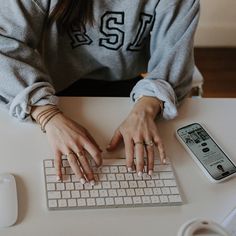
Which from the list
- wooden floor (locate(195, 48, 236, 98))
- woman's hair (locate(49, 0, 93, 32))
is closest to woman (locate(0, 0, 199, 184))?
woman's hair (locate(49, 0, 93, 32))

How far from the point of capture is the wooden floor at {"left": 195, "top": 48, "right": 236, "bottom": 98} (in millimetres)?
2074

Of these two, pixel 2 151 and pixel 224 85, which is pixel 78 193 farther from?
pixel 224 85

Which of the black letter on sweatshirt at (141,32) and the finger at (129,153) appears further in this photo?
the black letter on sweatshirt at (141,32)

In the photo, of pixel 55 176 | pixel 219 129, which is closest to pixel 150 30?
pixel 219 129

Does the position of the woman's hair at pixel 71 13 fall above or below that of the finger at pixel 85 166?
above

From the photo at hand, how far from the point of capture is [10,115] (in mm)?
927

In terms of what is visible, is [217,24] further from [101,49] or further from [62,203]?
[62,203]

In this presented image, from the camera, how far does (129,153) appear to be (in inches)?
34.7

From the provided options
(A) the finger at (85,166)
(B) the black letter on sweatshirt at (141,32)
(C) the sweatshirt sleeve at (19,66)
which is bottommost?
(A) the finger at (85,166)

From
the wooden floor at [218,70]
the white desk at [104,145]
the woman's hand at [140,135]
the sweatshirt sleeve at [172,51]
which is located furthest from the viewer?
the wooden floor at [218,70]

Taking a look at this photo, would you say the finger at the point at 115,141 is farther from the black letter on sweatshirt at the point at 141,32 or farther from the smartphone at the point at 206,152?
the black letter on sweatshirt at the point at 141,32

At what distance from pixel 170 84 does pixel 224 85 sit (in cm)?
115

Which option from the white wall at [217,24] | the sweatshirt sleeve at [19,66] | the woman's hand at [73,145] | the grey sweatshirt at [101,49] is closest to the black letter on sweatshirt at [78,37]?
the grey sweatshirt at [101,49]

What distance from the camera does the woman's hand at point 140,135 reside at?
87 cm
